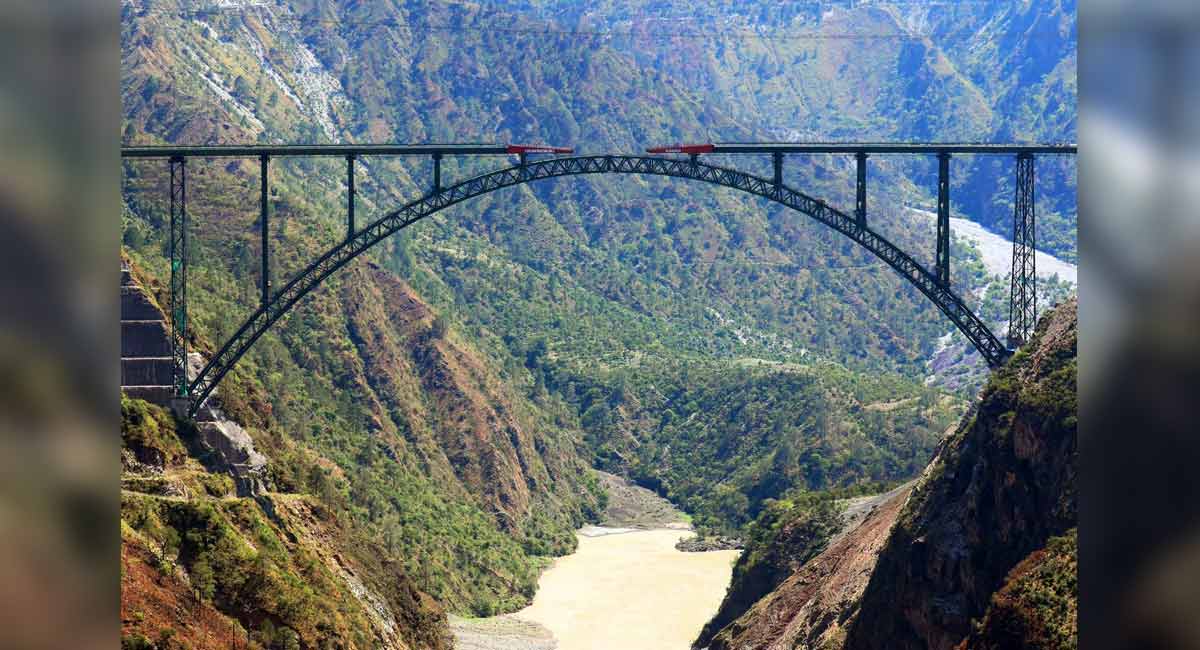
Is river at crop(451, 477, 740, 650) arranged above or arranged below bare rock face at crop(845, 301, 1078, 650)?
below

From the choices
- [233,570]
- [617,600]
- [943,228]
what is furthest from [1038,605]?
[617,600]

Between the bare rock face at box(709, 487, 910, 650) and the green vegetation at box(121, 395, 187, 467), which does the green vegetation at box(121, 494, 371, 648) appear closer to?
the green vegetation at box(121, 395, 187, 467)

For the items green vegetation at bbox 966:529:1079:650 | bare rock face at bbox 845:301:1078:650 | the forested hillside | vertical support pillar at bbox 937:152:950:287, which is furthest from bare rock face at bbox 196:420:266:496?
vertical support pillar at bbox 937:152:950:287

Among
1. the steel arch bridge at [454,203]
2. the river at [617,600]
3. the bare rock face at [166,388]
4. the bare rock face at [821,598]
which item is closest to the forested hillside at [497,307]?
the river at [617,600]

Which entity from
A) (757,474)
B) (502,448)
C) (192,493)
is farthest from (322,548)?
(757,474)

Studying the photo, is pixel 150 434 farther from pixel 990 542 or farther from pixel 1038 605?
pixel 1038 605

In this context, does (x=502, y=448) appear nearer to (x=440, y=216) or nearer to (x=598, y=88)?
(x=440, y=216)

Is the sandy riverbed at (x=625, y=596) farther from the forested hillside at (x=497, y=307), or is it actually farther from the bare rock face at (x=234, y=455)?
the bare rock face at (x=234, y=455)
